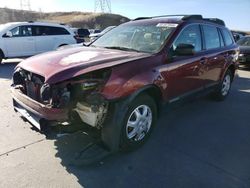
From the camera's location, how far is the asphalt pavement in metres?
3.26

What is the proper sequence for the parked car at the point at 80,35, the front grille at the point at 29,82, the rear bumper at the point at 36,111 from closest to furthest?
the rear bumper at the point at 36,111 < the front grille at the point at 29,82 < the parked car at the point at 80,35

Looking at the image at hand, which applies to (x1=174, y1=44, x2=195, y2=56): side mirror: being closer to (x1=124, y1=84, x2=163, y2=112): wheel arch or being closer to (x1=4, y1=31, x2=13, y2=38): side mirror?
(x1=124, y1=84, x2=163, y2=112): wheel arch

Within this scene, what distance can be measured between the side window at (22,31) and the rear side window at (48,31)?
27 cm

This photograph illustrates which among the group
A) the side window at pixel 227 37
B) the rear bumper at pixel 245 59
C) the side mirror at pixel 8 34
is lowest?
the rear bumper at pixel 245 59

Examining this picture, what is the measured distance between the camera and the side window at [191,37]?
178 inches

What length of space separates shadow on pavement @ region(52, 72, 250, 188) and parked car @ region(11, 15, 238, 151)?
292 millimetres

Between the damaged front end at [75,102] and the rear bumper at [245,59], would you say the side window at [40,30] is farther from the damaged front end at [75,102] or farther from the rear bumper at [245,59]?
the damaged front end at [75,102]

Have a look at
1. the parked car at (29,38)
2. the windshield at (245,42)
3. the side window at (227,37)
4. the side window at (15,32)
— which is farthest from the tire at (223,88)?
the side window at (15,32)

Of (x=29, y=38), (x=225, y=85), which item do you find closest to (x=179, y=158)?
(x=225, y=85)

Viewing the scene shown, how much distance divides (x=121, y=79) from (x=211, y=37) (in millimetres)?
3120

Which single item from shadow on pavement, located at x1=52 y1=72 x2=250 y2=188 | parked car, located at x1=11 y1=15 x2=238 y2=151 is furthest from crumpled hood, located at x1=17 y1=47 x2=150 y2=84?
shadow on pavement, located at x1=52 y1=72 x2=250 y2=188

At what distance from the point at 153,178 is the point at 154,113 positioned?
3.52 ft

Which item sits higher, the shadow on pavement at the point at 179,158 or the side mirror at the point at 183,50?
the side mirror at the point at 183,50

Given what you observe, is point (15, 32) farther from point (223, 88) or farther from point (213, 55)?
point (213, 55)
